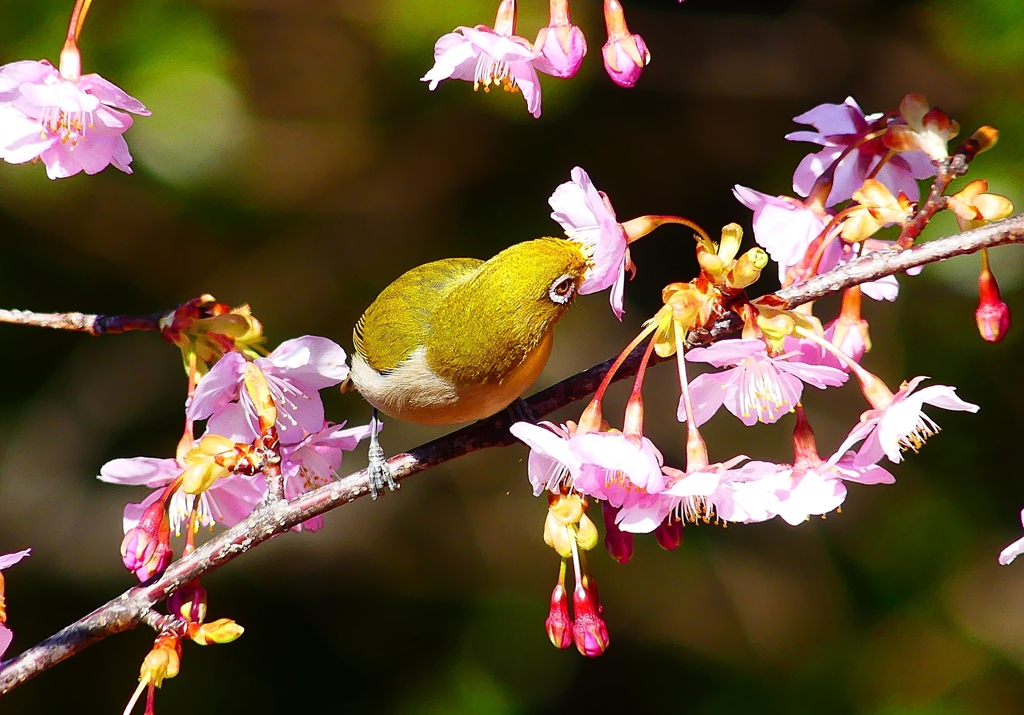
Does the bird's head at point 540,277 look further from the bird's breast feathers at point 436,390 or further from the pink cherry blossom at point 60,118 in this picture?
the pink cherry blossom at point 60,118

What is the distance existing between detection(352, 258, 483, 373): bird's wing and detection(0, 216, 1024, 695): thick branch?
17.5 inches

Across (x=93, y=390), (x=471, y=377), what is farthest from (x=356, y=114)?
(x=471, y=377)

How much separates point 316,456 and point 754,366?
0.70 meters

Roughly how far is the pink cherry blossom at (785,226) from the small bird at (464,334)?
27 centimetres

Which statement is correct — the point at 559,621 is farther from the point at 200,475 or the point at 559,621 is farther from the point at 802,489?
the point at 200,475

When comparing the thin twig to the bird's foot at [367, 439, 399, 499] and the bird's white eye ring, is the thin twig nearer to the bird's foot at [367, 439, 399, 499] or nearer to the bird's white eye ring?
the bird's foot at [367, 439, 399, 499]

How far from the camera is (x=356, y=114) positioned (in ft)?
10.5

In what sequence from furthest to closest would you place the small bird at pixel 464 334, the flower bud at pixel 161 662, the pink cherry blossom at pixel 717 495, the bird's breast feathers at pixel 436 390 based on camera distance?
the bird's breast feathers at pixel 436 390, the small bird at pixel 464 334, the flower bud at pixel 161 662, the pink cherry blossom at pixel 717 495

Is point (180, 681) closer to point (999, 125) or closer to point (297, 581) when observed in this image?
point (297, 581)

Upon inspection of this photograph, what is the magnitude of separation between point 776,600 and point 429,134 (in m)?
1.98

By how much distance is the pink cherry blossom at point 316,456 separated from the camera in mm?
1514

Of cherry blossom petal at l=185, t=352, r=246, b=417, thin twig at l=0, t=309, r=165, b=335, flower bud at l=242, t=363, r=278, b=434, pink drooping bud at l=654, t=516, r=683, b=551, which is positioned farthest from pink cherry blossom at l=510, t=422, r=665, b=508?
thin twig at l=0, t=309, r=165, b=335

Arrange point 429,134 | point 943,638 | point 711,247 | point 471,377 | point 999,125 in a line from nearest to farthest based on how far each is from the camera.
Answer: point 711,247
point 471,377
point 999,125
point 943,638
point 429,134

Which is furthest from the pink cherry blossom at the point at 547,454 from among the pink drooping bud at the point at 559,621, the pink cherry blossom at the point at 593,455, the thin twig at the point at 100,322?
the thin twig at the point at 100,322
